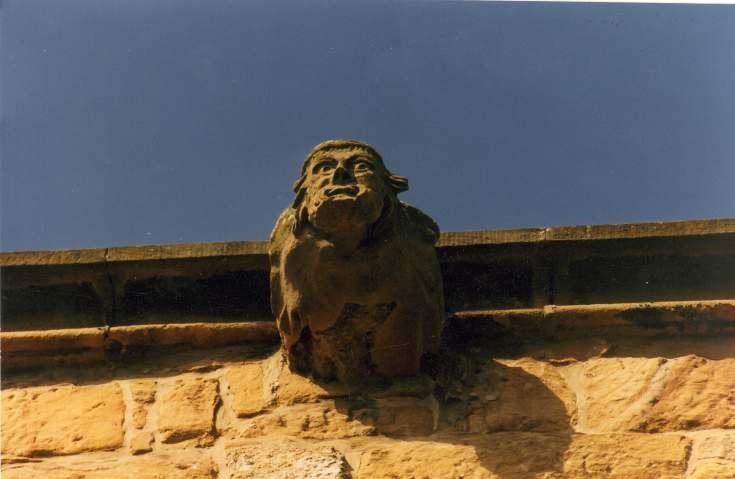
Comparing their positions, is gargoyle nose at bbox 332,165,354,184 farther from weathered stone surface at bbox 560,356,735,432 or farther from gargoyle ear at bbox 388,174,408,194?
weathered stone surface at bbox 560,356,735,432

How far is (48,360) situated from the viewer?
4238mm

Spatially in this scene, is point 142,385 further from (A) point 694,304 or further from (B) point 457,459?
(A) point 694,304

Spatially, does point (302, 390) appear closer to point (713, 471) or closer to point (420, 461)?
point (420, 461)

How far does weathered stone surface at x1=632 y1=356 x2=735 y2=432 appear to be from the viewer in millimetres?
3664

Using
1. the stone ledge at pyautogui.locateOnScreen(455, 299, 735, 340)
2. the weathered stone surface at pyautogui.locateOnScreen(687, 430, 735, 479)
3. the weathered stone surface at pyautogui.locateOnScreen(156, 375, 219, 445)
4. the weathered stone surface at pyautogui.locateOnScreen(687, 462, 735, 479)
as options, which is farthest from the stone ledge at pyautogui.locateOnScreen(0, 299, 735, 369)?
the weathered stone surface at pyautogui.locateOnScreen(687, 462, 735, 479)

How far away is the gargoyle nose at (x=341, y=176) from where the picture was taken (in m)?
3.66

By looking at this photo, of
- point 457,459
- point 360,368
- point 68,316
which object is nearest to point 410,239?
point 360,368

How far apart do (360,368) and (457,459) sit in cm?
54

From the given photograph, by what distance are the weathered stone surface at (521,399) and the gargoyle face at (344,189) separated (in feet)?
2.49

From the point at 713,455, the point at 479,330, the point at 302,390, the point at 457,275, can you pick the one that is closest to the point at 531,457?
the point at 713,455

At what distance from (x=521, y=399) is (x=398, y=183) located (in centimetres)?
87

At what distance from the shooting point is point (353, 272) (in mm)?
3699

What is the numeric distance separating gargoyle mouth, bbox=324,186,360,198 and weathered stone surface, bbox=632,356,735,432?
1.22 m

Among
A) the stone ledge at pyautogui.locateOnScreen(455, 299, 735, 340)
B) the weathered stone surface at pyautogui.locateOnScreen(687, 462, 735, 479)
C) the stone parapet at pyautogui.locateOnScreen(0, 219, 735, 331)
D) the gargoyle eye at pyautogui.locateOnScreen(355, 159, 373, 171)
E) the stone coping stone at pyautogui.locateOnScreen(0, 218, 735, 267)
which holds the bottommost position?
the weathered stone surface at pyautogui.locateOnScreen(687, 462, 735, 479)
